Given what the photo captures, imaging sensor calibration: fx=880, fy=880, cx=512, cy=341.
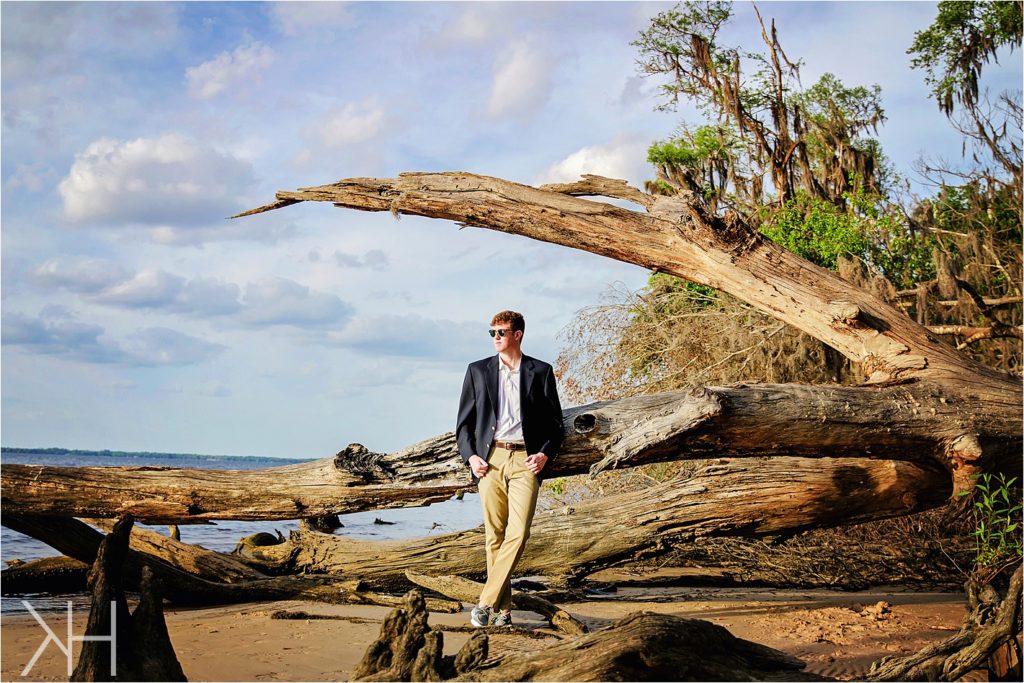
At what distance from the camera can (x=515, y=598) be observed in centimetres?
729

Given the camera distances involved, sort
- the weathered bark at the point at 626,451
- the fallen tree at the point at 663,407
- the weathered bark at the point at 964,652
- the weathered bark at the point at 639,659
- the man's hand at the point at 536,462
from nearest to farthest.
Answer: the weathered bark at the point at 639,659, the weathered bark at the point at 964,652, the man's hand at the point at 536,462, the weathered bark at the point at 626,451, the fallen tree at the point at 663,407

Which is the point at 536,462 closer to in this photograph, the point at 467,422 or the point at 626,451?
the point at 467,422

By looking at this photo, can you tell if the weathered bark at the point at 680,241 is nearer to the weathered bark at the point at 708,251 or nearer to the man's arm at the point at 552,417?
the weathered bark at the point at 708,251

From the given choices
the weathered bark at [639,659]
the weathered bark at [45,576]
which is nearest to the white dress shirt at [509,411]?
the weathered bark at [639,659]

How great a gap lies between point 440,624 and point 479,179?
3.99m

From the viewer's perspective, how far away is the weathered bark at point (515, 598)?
22.9 ft

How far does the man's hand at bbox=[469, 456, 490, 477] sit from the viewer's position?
622 cm

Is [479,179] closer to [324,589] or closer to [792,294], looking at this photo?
[792,294]

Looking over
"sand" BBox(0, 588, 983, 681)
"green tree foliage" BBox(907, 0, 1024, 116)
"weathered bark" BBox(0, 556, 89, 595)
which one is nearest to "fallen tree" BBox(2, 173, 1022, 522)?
"sand" BBox(0, 588, 983, 681)

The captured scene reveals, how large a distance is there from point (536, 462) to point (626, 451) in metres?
0.71

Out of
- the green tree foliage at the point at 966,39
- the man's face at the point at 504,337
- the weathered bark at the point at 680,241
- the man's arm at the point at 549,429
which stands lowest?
the man's arm at the point at 549,429

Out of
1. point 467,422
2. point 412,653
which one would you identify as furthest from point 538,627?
point 412,653

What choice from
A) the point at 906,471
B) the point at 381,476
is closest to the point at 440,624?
the point at 381,476

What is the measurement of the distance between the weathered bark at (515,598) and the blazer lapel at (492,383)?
1711mm
